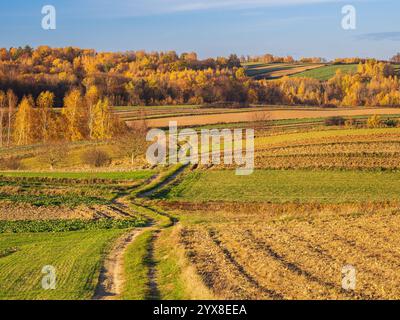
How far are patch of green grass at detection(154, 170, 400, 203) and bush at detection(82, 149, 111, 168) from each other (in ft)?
51.1

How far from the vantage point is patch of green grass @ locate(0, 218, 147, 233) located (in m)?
32.2

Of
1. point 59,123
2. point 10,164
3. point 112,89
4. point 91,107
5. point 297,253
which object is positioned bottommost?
point 10,164

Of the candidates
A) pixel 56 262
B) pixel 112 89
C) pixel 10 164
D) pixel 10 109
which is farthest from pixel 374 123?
pixel 112 89

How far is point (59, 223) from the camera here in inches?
1342

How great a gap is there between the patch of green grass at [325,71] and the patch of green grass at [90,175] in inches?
4085

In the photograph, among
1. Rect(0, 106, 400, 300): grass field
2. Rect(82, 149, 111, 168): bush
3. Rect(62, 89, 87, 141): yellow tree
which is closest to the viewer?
Rect(0, 106, 400, 300): grass field

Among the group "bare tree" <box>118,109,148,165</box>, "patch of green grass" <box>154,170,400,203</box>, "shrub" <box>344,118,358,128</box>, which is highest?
"shrub" <box>344,118,358,128</box>

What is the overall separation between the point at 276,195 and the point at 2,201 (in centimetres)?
2023

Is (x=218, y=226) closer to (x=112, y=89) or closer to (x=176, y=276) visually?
(x=176, y=276)

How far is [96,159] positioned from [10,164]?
10268mm

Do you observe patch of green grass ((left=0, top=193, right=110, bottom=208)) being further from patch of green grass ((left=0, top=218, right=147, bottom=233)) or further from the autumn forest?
the autumn forest

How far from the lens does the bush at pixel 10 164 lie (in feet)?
215

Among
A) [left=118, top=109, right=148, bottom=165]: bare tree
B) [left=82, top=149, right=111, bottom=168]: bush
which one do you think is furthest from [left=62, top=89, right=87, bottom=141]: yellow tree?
[left=118, top=109, right=148, bottom=165]: bare tree

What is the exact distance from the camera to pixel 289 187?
4569 centimetres
